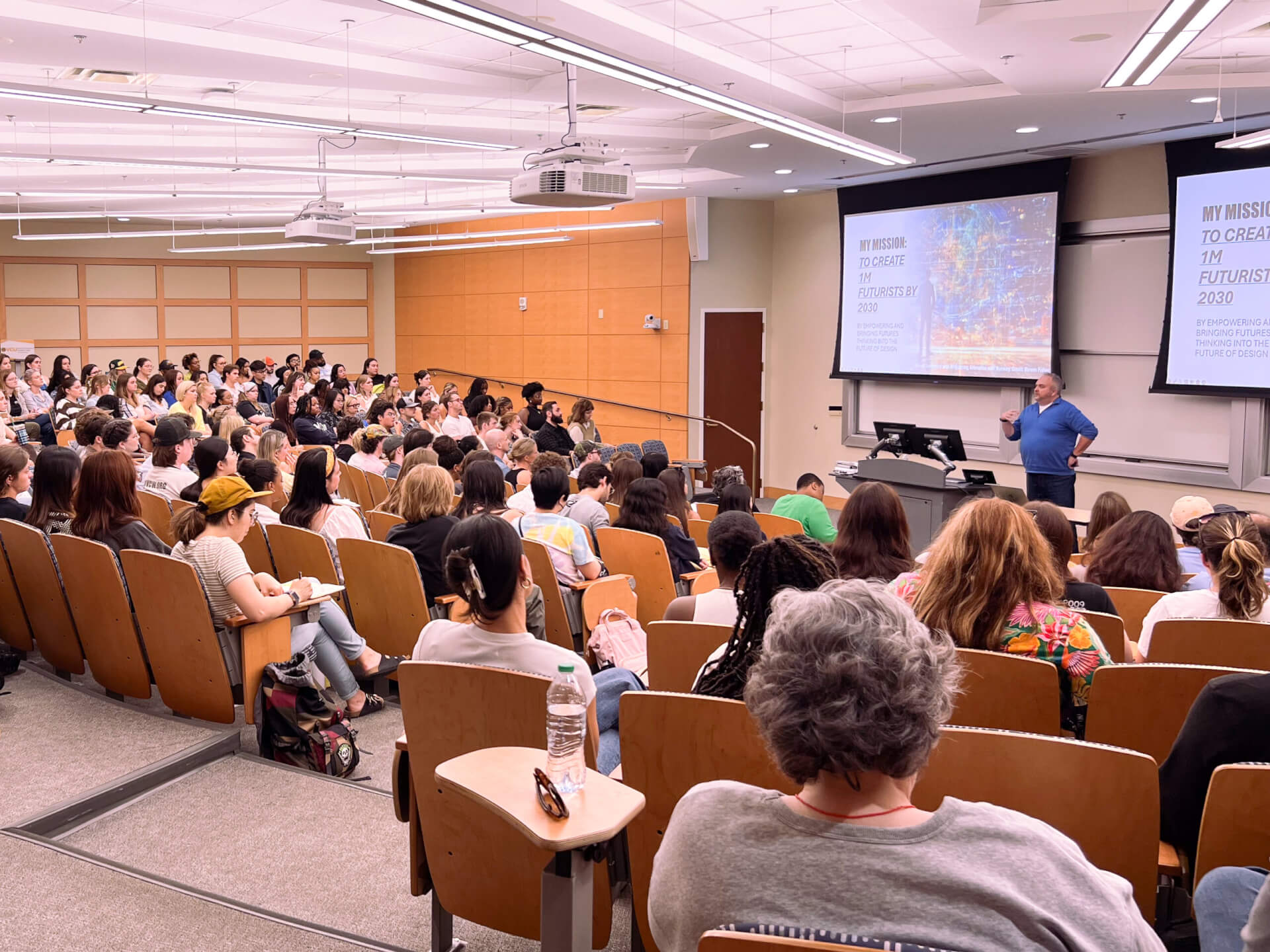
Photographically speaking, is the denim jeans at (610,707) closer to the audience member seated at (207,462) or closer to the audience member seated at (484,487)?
the audience member seated at (484,487)

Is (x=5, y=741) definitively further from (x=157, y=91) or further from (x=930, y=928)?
(x=157, y=91)

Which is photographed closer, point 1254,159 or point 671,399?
point 1254,159

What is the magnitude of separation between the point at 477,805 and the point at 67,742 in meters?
2.44

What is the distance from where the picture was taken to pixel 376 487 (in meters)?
7.54

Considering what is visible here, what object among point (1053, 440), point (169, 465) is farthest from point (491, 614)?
point (1053, 440)

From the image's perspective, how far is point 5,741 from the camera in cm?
391

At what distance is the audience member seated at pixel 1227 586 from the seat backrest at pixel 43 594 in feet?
14.0

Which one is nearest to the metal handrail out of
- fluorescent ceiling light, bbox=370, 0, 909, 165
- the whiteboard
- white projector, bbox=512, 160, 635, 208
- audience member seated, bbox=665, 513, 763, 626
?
the whiteboard

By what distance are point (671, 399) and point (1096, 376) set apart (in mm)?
5895

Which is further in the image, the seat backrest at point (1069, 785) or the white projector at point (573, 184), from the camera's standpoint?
the white projector at point (573, 184)

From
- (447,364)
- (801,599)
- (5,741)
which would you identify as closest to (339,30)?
(5,741)

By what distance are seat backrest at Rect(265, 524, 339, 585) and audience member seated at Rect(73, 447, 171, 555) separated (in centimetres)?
58

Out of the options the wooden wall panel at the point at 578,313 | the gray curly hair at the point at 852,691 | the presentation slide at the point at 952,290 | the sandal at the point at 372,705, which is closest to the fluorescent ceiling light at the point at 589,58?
the sandal at the point at 372,705

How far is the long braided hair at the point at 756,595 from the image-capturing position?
7.70 ft
